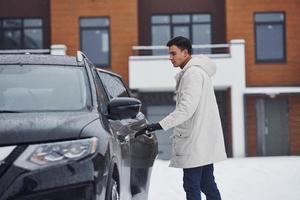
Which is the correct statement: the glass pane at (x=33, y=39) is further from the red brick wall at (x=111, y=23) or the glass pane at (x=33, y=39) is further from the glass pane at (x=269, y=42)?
the glass pane at (x=269, y=42)

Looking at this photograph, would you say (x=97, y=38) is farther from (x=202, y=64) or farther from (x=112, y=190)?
(x=112, y=190)

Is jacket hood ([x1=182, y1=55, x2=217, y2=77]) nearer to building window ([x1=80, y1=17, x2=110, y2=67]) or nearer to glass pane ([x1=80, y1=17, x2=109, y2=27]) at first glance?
building window ([x1=80, y1=17, x2=110, y2=67])

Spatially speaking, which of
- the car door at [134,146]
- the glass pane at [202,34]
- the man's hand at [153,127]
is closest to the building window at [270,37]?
the glass pane at [202,34]

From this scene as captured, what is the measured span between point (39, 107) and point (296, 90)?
20.2 m

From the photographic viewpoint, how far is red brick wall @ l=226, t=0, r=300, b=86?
79.1 ft

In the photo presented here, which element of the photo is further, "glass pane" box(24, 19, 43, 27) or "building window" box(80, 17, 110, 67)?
"glass pane" box(24, 19, 43, 27)

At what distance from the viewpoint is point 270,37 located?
24500mm

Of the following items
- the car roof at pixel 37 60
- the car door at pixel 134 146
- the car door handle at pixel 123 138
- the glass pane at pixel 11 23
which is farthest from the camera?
the glass pane at pixel 11 23

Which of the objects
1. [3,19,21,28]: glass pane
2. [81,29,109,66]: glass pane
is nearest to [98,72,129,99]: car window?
[81,29,109,66]: glass pane

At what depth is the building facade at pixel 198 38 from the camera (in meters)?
24.0

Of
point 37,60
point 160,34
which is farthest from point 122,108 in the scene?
point 160,34

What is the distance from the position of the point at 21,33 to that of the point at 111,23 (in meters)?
3.83

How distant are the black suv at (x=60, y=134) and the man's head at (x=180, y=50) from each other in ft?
2.54

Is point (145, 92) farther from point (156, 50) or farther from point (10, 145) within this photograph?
point (10, 145)
